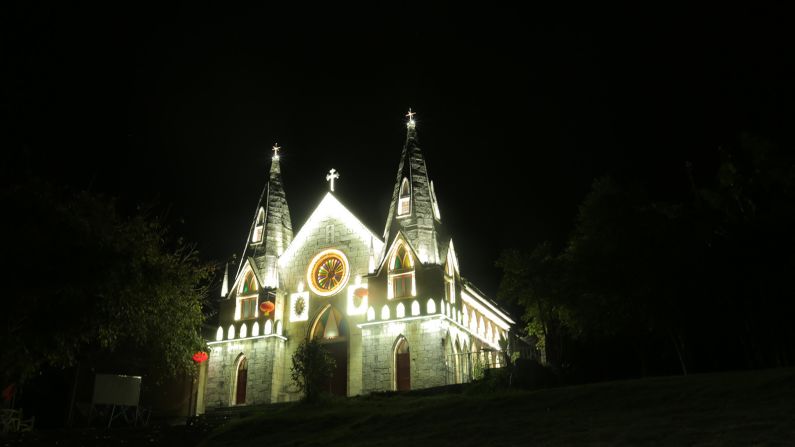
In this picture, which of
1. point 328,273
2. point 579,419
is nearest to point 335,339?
point 328,273

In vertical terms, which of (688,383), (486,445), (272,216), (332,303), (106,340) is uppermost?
(272,216)

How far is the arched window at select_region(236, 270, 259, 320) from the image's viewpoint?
42.7m

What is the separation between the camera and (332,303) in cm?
4109

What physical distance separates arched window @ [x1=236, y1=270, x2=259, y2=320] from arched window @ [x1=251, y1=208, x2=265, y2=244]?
256 centimetres

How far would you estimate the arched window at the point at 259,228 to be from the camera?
45.3 meters

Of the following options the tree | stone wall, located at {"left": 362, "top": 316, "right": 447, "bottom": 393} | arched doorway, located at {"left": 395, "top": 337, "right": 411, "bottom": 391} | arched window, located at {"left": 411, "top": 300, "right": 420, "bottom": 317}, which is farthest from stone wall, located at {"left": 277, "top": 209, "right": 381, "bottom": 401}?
the tree

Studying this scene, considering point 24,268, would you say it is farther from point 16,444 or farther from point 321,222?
point 321,222

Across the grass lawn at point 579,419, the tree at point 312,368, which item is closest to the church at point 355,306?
the tree at point 312,368

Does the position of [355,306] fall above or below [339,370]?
above

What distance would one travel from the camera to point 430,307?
37406 millimetres

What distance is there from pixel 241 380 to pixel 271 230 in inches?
379

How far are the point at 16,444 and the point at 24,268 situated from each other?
7.46m

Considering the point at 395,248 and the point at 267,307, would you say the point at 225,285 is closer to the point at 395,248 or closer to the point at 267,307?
the point at 267,307

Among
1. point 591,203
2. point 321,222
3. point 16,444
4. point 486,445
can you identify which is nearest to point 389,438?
point 486,445
